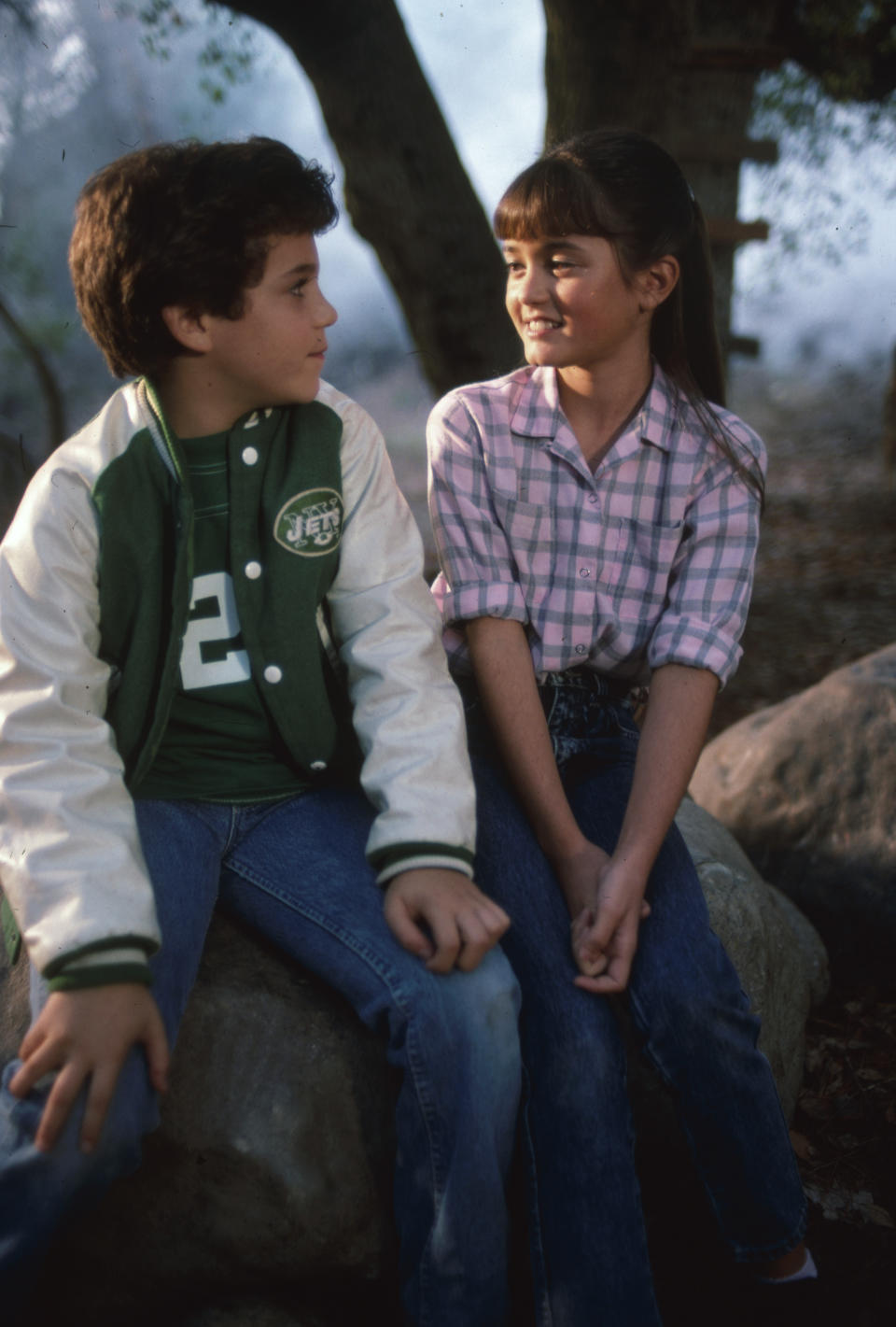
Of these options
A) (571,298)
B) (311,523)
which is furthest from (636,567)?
(311,523)

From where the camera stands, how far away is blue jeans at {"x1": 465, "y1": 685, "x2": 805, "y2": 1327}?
1594 mm

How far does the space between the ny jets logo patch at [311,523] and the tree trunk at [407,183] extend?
2.36 m

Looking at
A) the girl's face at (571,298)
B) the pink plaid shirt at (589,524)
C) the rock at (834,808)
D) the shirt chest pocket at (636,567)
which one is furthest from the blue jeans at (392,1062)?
the rock at (834,808)

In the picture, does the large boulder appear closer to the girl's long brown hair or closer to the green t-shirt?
the green t-shirt

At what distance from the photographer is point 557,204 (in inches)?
78.3

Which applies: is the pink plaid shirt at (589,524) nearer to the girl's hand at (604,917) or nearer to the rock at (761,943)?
the girl's hand at (604,917)

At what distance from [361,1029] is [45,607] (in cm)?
82

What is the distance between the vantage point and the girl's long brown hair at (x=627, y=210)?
1.99 m

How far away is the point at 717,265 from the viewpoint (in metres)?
4.02

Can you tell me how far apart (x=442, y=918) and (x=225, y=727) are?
0.49 m

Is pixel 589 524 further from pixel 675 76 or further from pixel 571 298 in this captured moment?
pixel 675 76

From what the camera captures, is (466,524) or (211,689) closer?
(211,689)

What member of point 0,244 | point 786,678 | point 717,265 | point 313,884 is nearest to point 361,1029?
point 313,884

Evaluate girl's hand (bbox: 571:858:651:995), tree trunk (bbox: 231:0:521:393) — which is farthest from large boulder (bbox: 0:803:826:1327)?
tree trunk (bbox: 231:0:521:393)
